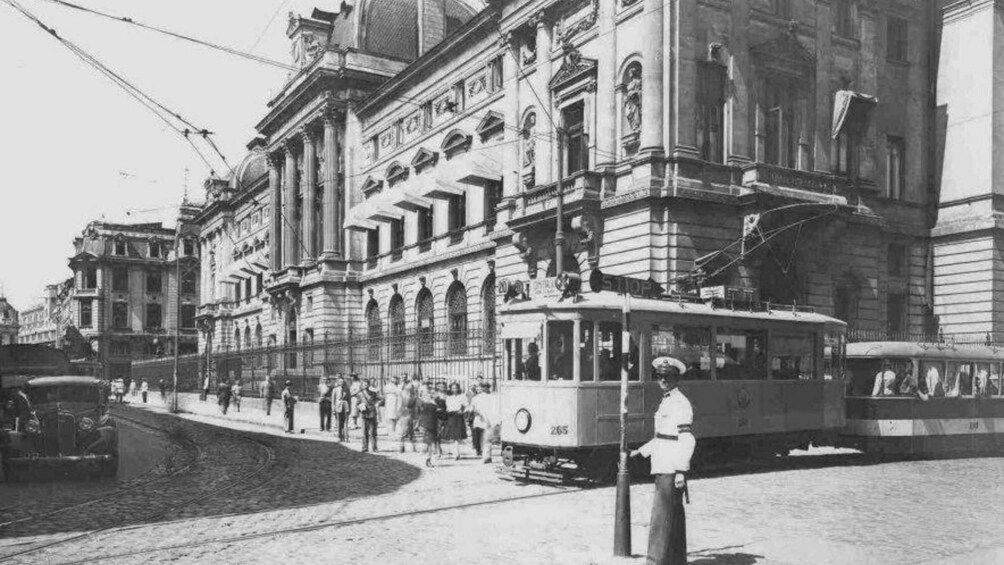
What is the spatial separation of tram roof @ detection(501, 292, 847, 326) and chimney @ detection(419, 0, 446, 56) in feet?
122

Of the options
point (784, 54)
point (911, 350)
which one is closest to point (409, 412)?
point (911, 350)

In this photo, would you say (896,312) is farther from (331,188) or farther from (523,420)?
(331,188)

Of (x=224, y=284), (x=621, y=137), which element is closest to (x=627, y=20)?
(x=621, y=137)

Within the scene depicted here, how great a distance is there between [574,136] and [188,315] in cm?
8461

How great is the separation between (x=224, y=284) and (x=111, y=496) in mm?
67408

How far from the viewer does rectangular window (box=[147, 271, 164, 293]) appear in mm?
101250

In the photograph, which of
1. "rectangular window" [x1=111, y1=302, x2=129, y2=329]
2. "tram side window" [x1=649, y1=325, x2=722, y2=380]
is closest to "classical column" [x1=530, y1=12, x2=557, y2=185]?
"tram side window" [x1=649, y1=325, x2=722, y2=380]

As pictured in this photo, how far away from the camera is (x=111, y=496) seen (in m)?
14.1

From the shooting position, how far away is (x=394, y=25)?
5094cm

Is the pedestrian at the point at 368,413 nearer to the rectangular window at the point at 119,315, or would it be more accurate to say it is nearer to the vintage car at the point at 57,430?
the vintage car at the point at 57,430

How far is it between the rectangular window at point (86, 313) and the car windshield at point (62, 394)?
3456 inches

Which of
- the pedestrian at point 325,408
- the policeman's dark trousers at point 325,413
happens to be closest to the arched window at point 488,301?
the pedestrian at point 325,408

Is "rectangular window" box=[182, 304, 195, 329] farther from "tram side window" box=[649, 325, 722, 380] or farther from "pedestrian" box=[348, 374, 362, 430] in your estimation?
"tram side window" box=[649, 325, 722, 380]

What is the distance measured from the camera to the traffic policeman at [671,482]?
27.4 ft
